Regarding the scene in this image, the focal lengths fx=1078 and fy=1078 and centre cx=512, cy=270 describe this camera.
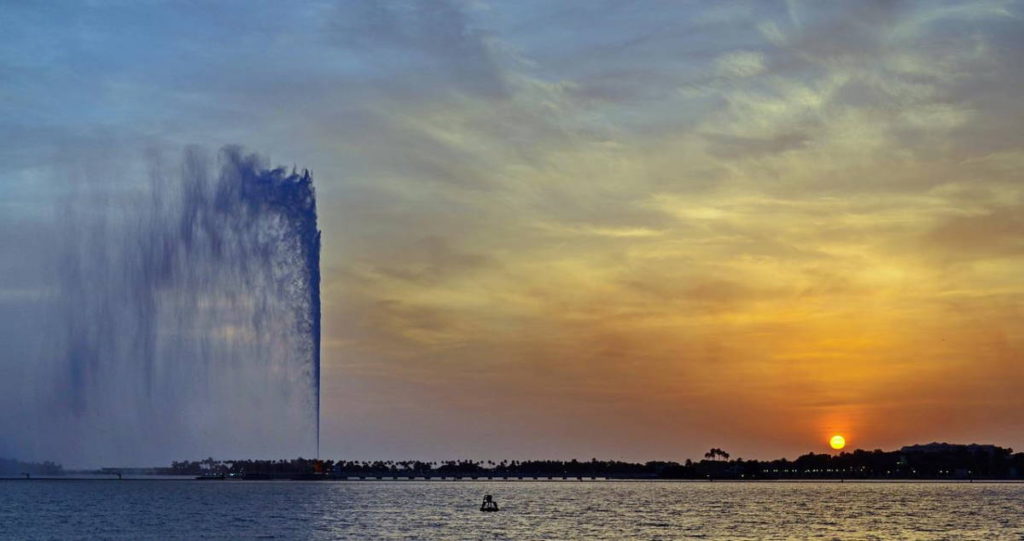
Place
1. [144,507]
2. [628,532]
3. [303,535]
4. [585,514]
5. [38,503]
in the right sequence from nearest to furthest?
[303,535], [628,532], [585,514], [144,507], [38,503]

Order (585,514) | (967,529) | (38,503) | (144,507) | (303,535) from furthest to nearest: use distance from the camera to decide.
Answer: (38,503) → (144,507) → (585,514) → (967,529) → (303,535)

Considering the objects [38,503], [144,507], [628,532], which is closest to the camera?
[628,532]

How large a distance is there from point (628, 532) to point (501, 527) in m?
14.4

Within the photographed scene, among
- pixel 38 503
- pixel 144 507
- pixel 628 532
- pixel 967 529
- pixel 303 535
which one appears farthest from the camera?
pixel 38 503

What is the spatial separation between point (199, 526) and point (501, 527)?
107 ft

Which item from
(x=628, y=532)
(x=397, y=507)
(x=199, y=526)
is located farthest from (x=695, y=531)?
(x=397, y=507)

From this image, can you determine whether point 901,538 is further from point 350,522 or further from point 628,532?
point 350,522

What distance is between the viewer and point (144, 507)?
16475 cm

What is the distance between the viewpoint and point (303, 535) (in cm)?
10362

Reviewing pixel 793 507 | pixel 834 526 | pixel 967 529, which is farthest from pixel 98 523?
pixel 793 507

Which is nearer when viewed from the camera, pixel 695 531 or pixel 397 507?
pixel 695 531

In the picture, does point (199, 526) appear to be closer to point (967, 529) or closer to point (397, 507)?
point (397, 507)

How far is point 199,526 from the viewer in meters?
116

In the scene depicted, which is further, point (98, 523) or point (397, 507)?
point (397, 507)
